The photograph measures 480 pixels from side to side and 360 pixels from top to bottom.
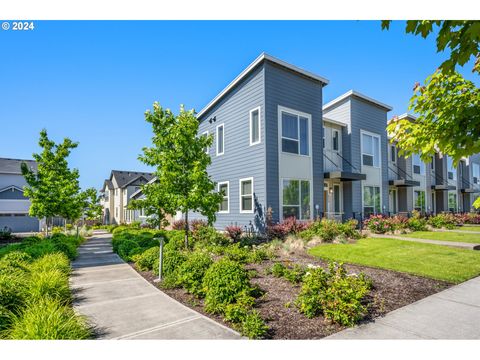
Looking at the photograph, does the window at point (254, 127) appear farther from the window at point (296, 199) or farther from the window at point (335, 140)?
the window at point (335, 140)

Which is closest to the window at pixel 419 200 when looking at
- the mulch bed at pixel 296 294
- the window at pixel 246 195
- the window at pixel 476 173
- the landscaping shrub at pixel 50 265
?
Result: the window at pixel 476 173

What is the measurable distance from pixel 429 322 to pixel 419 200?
21111 mm

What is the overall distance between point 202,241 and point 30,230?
89.9 feet

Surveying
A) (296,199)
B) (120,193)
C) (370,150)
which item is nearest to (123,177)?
(120,193)

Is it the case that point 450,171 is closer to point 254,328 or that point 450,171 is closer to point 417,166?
point 417,166

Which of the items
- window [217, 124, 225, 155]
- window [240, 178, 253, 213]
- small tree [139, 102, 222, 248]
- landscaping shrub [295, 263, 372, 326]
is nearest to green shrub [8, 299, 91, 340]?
landscaping shrub [295, 263, 372, 326]

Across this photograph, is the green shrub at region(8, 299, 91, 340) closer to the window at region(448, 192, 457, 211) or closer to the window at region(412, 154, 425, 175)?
the window at region(412, 154, 425, 175)

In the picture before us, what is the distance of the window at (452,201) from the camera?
2628cm

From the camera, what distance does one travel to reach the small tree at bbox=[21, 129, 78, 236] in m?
13.8

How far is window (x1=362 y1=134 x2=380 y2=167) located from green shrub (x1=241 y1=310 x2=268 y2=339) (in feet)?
51.3

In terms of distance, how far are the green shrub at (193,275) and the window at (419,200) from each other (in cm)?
2055

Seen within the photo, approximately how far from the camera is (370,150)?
1791 centimetres

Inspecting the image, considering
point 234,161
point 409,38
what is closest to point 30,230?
point 234,161

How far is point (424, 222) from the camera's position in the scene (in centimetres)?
1666
